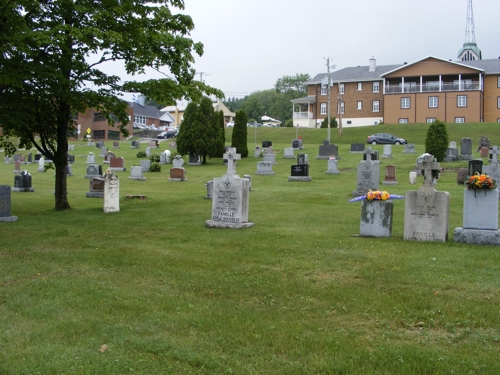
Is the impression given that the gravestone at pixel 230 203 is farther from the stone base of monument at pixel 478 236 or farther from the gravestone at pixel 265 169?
the gravestone at pixel 265 169

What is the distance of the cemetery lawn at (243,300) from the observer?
5023 millimetres

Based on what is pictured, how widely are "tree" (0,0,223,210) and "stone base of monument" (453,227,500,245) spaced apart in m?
8.61

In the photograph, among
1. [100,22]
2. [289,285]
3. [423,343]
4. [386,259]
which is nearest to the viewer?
[423,343]

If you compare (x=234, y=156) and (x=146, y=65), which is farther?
(x=146, y=65)

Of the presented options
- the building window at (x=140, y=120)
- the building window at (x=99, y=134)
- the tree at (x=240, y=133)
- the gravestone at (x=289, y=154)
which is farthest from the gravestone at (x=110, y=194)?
the building window at (x=140, y=120)

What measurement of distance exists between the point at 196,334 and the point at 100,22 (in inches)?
455

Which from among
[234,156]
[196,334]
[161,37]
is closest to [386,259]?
[196,334]

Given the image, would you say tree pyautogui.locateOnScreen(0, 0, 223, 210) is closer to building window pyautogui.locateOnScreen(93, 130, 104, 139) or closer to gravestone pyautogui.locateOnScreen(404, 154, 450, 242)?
gravestone pyautogui.locateOnScreen(404, 154, 450, 242)

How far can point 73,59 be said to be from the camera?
15344mm

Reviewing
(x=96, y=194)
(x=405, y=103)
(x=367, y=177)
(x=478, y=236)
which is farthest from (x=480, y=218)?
(x=405, y=103)

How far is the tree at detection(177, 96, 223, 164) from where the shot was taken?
37.5 m

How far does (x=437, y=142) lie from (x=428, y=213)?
22.9m

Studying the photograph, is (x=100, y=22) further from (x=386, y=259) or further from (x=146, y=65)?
(x=386, y=259)

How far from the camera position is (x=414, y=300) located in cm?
664
